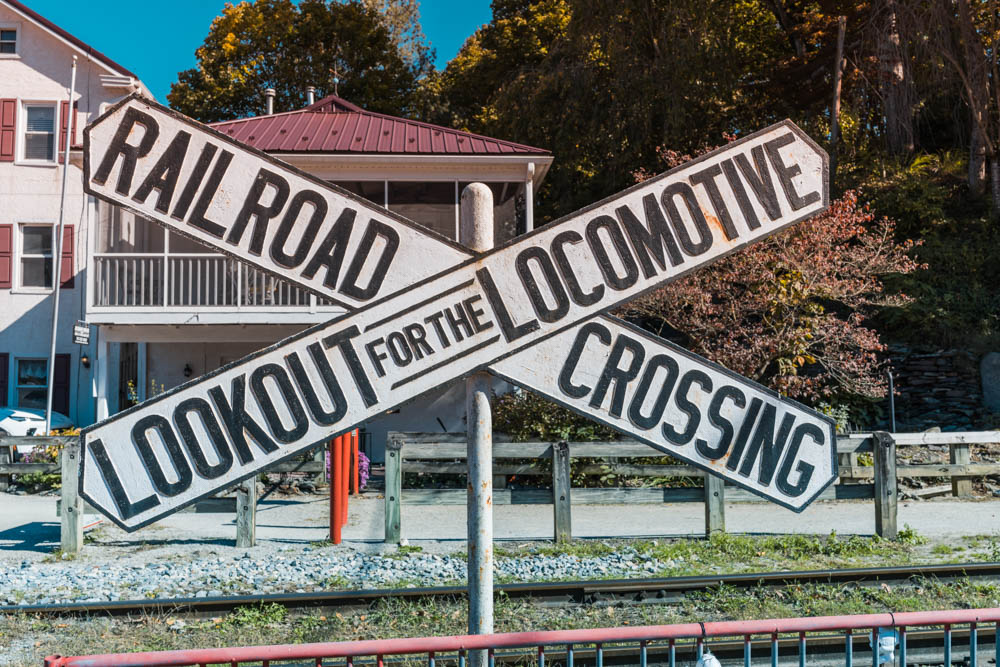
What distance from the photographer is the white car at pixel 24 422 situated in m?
17.8

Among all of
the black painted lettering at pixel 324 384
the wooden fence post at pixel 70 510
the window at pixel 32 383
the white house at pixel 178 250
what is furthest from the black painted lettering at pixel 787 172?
the window at pixel 32 383

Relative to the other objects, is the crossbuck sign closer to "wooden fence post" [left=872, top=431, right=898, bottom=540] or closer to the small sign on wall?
"wooden fence post" [left=872, top=431, right=898, bottom=540]

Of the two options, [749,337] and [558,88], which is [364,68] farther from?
[749,337]

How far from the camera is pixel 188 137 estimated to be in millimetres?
1854

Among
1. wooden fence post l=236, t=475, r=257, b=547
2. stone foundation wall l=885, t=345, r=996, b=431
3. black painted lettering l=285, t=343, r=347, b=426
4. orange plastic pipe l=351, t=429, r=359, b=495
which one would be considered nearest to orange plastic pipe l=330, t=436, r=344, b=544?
wooden fence post l=236, t=475, r=257, b=547

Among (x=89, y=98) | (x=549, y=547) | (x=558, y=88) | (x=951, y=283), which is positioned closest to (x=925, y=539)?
(x=549, y=547)

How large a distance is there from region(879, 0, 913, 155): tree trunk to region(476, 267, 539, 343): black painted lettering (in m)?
22.7

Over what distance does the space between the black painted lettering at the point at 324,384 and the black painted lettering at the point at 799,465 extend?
1081mm

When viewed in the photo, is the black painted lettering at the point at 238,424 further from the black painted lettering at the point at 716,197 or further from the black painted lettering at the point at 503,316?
the black painted lettering at the point at 716,197

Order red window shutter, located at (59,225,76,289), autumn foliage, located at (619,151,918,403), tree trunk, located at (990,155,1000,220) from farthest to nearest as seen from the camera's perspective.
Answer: tree trunk, located at (990,155,1000,220) < red window shutter, located at (59,225,76,289) < autumn foliage, located at (619,151,918,403)

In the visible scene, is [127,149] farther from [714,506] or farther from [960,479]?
[960,479]

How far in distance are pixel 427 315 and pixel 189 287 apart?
14.9 meters

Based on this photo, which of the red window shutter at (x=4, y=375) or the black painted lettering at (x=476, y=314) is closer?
the black painted lettering at (x=476, y=314)

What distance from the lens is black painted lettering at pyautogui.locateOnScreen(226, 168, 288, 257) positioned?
1.89 meters
